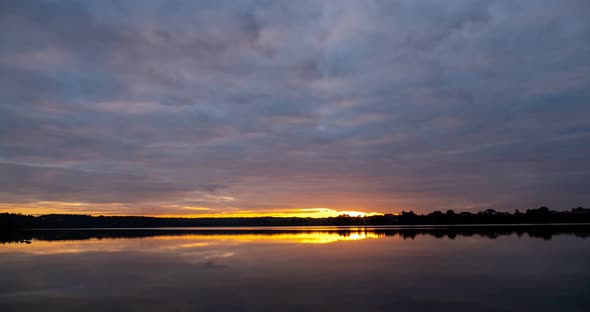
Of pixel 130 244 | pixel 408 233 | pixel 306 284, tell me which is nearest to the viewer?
pixel 306 284

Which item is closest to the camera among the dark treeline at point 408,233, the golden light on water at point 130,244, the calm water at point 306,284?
the calm water at point 306,284

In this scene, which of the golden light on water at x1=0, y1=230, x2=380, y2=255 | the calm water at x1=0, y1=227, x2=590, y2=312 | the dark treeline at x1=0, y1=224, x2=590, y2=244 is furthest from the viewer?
the dark treeline at x1=0, y1=224, x2=590, y2=244

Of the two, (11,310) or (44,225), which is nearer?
(11,310)

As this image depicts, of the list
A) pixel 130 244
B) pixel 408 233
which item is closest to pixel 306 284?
pixel 130 244

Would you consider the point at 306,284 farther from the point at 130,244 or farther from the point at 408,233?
the point at 408,233

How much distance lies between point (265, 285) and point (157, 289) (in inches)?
201

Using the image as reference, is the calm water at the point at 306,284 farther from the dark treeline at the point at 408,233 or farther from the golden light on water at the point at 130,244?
the dark treeline at the point at 408,233

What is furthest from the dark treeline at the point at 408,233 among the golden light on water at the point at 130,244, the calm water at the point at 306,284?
the calm water at the point at 306,284

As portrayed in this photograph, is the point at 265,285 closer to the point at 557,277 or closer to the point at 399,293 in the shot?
the point at 399,293

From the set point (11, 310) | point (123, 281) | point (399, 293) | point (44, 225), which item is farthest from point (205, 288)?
point (44, 225)

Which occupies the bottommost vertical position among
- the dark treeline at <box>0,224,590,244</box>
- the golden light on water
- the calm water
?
the calm water

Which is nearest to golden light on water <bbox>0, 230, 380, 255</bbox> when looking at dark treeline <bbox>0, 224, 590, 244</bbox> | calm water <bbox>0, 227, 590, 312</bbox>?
dark treeline <bbox>0, 224, 590, 244</bbox>

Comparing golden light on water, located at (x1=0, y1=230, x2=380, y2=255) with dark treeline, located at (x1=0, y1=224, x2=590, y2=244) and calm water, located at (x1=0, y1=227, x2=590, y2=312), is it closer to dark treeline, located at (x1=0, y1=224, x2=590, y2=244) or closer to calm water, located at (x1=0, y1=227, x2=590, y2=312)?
dark treeline, located at (x1=0, y1=224, x2=590, y2=244)

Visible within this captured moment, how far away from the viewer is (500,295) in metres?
17.1
